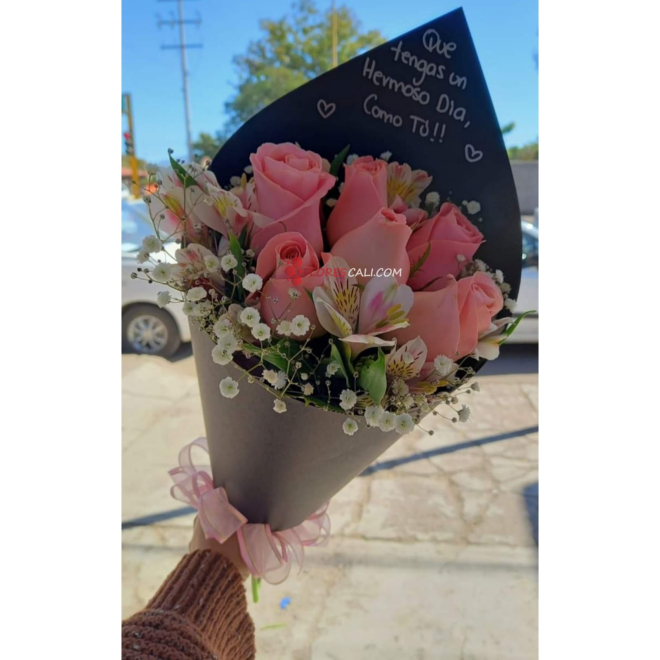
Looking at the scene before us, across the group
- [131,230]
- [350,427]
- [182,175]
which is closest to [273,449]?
[350,427]

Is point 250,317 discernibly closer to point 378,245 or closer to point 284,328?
point 284,328

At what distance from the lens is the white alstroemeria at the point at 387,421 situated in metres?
0.57

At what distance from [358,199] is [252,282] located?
0.19 meters

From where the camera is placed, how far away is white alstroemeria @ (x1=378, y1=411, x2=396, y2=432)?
575mm

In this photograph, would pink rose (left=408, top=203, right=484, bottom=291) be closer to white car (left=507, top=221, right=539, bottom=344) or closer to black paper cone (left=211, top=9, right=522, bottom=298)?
black paper cone (left=211, top=9, right=522, bottom=298)

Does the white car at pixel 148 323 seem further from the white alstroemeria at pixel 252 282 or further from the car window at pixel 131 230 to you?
the white alstroemeria at pixel 252 282

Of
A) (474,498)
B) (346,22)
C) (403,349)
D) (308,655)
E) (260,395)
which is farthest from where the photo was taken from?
(346,22)

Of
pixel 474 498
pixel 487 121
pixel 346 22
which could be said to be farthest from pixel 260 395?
pixel 346 22

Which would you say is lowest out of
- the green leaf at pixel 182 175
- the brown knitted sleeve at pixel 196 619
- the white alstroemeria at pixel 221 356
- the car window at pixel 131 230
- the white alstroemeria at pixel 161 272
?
the brown knitted sleeve at pixel 196 619

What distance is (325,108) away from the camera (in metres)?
0.79

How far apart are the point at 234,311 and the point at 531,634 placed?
6.52 ft

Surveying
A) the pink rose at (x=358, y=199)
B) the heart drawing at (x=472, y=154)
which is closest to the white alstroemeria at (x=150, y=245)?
the pink rose at (x=358, y=199)

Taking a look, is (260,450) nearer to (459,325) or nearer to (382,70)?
(459,325)

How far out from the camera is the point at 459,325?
24.4 inches
